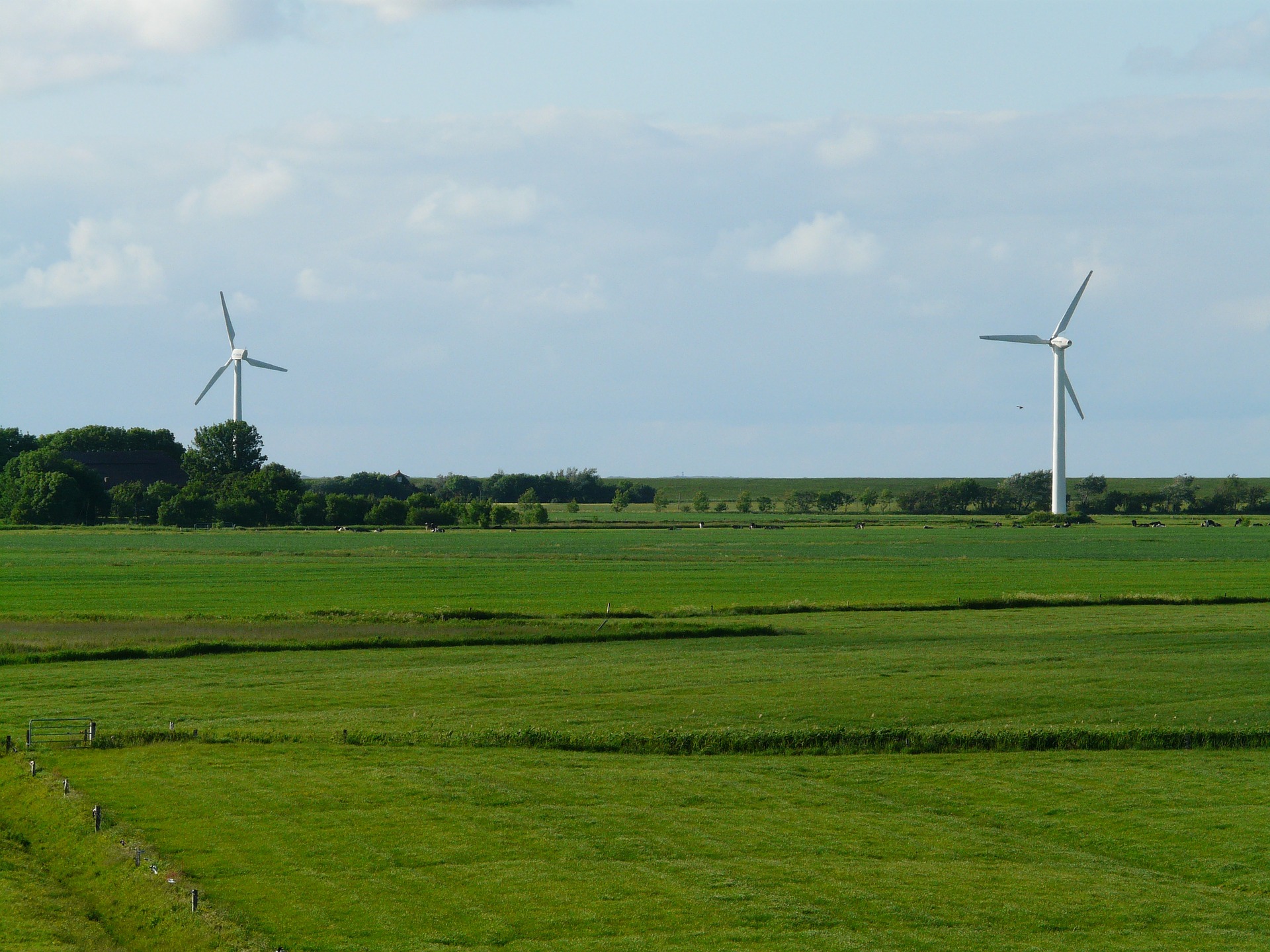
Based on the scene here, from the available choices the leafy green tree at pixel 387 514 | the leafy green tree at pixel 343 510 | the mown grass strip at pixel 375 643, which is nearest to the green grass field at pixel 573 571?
the mown grass strip at pixel 375 643

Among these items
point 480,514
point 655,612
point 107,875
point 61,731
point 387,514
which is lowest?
point 107,875

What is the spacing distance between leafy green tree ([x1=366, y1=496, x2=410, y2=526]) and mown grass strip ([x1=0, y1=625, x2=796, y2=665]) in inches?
5522

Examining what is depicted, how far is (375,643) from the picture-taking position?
5325 centimetres

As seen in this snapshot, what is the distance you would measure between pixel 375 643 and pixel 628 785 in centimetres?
2780

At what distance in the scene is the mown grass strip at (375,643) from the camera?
1922 inches

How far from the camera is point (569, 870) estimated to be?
21.1 meters

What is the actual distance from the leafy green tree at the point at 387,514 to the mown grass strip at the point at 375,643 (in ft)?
460

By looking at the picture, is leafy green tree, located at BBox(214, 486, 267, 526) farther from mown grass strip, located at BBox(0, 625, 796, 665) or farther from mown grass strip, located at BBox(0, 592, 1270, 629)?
mown grass strip, located at BBox(0, 625, 796, 665)

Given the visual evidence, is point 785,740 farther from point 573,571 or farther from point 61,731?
point 573,571

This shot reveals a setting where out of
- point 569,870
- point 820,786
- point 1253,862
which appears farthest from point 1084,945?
point 820,786

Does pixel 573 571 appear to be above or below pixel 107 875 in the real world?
above

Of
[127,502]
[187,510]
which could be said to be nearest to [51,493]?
[127,502]

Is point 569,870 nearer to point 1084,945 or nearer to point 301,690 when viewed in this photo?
point 1084,945

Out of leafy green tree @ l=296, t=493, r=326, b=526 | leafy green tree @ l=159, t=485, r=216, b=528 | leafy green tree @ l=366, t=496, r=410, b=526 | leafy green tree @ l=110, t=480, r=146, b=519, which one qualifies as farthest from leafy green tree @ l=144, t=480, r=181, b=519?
leafy green tree @ l=366, t=496, r=410, b=526
